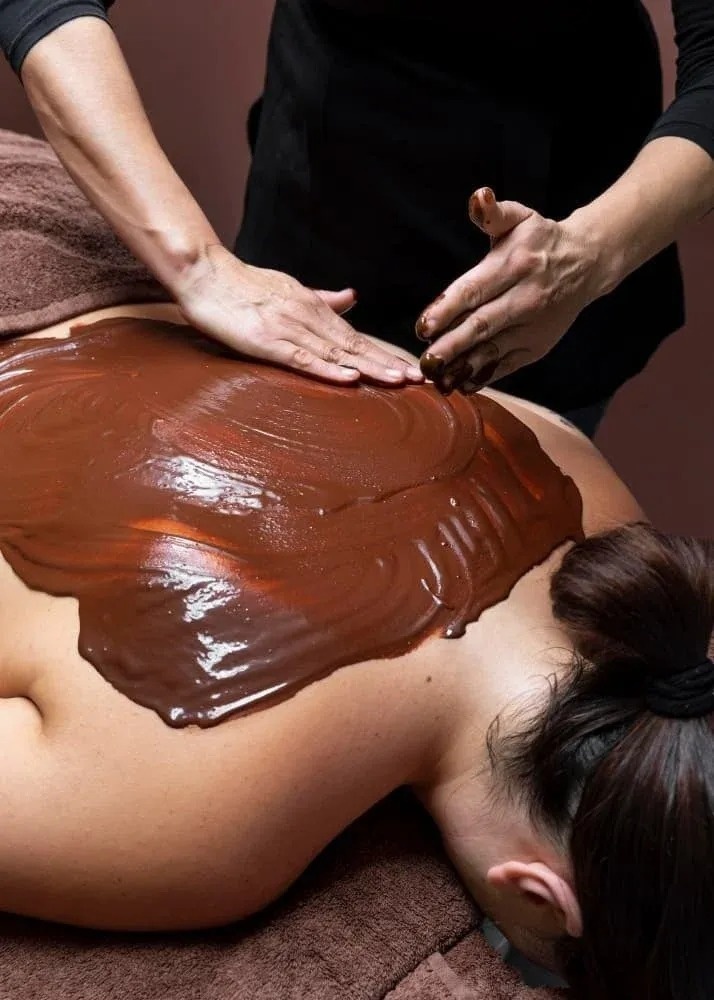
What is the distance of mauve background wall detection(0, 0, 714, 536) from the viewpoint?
6.25 feet

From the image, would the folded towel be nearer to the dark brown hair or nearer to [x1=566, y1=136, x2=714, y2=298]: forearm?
the dark brown hair

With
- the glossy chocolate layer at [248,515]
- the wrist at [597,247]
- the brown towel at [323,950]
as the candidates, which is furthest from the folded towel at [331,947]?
the wrist at [597,247]

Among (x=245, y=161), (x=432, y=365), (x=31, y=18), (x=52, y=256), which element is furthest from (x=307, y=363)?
(x=245, y=161)

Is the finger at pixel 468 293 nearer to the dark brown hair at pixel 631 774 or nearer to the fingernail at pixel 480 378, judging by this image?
the fingernail at pixel 480 378

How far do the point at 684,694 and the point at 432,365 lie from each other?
380mm

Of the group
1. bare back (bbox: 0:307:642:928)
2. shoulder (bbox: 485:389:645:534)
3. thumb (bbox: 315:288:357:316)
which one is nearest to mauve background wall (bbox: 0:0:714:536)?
shoulder (bbox: 485:389:645:534)

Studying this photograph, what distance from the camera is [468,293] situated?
918 millimetres

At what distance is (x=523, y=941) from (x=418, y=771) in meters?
0.20

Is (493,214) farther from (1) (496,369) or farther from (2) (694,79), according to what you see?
(2) (694,79)

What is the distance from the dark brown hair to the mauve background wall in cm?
109

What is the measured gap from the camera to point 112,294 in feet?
3.96

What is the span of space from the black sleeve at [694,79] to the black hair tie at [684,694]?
0.65 meters

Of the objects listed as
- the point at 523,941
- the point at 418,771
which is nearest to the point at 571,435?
the point at 418,771

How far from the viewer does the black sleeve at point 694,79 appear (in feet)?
3.66
